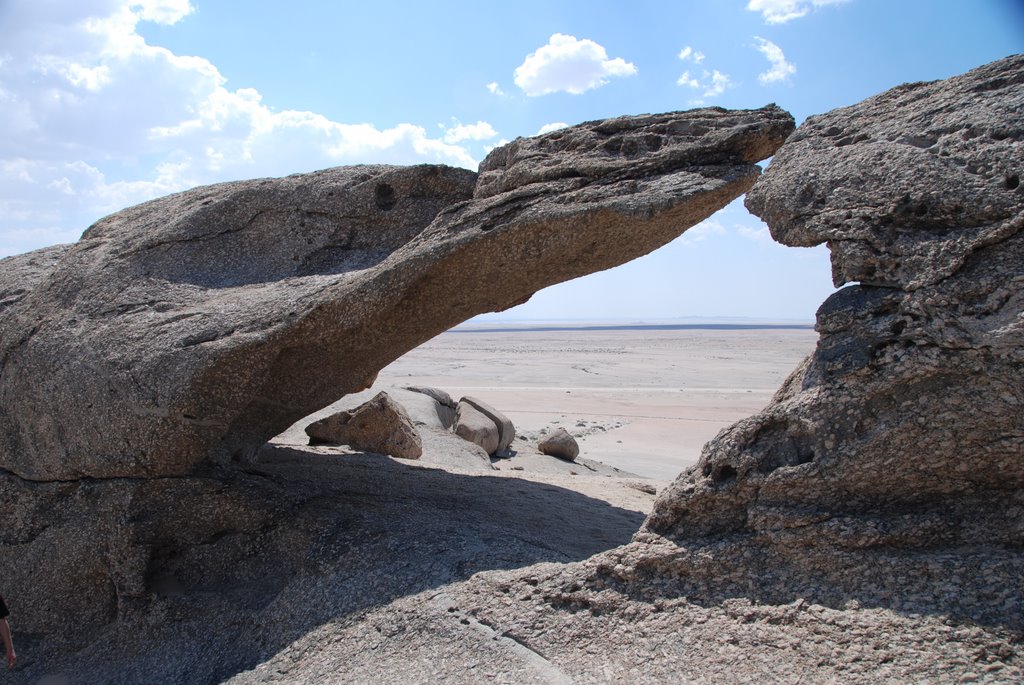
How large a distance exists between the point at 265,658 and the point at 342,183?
3752mm

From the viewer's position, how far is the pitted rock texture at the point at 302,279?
5410 millimetres

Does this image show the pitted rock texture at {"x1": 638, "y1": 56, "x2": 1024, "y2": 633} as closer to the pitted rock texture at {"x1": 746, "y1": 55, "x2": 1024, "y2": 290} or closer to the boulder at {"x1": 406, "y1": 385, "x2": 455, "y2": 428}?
the pitted rock texture at {"x1": 746, "y1": 55, "x2": 1024, "y2": 290}

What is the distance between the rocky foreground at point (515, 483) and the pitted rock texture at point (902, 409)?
14 millimetres

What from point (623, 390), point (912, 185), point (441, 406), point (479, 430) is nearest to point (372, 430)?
point (479, 430)

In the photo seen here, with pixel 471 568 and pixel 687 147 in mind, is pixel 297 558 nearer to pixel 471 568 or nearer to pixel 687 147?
pixel 471 568

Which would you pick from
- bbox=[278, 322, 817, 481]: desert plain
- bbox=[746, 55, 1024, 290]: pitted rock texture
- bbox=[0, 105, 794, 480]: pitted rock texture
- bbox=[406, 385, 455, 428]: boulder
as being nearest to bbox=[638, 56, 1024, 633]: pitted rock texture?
bbox=[746, 55, 1024, 290]: pitted rock texture

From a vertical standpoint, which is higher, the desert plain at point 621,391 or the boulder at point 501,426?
the boulder at point 501,426

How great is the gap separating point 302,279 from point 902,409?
13.5 feet

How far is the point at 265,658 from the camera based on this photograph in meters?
4.66

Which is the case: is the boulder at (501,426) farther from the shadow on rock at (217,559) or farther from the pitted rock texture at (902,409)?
the pitted rock texture at (902,409)

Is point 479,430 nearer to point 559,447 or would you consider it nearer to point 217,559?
point 559,447

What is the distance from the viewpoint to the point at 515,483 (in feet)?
25.9

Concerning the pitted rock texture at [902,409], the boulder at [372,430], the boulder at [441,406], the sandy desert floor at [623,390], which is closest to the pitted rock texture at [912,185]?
the pitted rock texture at [902,409]

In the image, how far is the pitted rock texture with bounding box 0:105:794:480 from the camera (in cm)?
541
